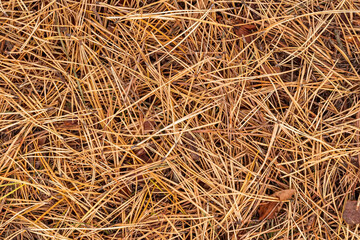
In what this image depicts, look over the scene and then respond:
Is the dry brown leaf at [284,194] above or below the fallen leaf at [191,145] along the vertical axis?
below

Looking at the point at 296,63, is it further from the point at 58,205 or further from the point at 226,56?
the point at 58,205

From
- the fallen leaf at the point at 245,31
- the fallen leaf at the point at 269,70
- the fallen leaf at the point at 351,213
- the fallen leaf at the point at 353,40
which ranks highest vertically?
the fallen leaf at the point at 245,31

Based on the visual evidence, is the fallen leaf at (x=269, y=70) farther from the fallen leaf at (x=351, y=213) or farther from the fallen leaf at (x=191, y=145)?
the fallen leaf at (x=351, y=213)

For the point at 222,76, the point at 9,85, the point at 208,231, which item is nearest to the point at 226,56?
the point at 222,76

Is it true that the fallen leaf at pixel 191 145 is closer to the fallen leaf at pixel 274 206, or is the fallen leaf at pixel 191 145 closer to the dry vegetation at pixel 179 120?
the dry vegetation at pixel 179 120

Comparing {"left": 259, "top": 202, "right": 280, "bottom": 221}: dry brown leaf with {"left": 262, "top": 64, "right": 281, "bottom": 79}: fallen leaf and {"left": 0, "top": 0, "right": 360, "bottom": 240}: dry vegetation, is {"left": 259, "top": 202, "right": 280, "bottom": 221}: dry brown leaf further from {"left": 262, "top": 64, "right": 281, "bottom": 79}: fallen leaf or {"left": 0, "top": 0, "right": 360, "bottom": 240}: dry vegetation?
{"left": 262, "top": 64, "right": 281, "bottom": 79}: fallen leaf

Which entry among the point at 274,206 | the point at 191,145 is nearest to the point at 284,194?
the point at 274,206

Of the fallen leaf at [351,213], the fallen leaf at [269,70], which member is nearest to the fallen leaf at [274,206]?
the fallen leaf at [351,213]
